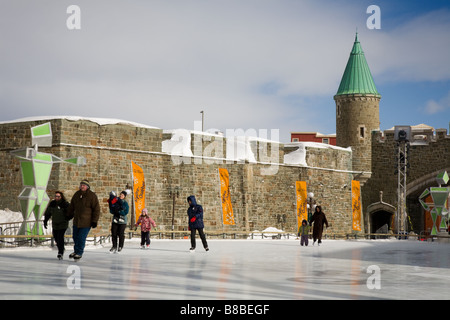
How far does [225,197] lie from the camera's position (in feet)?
99.1

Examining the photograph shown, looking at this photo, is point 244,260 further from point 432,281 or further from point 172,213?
point 172,213

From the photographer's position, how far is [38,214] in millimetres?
15461

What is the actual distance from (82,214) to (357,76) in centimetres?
3230

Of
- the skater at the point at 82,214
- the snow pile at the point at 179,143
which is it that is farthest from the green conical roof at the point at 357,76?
the skater at the point at 82,214

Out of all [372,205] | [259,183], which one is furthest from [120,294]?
[372,205]

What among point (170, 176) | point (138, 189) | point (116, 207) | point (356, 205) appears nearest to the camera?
point (116, 207)

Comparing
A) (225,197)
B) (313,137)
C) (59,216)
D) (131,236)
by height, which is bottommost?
(131,236)

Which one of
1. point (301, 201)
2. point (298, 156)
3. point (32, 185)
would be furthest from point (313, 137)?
point (32, 185)

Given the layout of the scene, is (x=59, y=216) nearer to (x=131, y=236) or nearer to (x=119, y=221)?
(x=119, y=221)

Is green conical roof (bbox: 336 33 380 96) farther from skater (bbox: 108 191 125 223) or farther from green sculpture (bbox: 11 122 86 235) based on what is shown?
skater (bbox: 108 191 125 223)

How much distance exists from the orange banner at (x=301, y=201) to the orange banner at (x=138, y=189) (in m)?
9.49

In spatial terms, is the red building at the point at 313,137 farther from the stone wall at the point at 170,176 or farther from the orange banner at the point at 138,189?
the orange banner at the point at 138,189

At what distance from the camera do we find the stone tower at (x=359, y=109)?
4012cm
